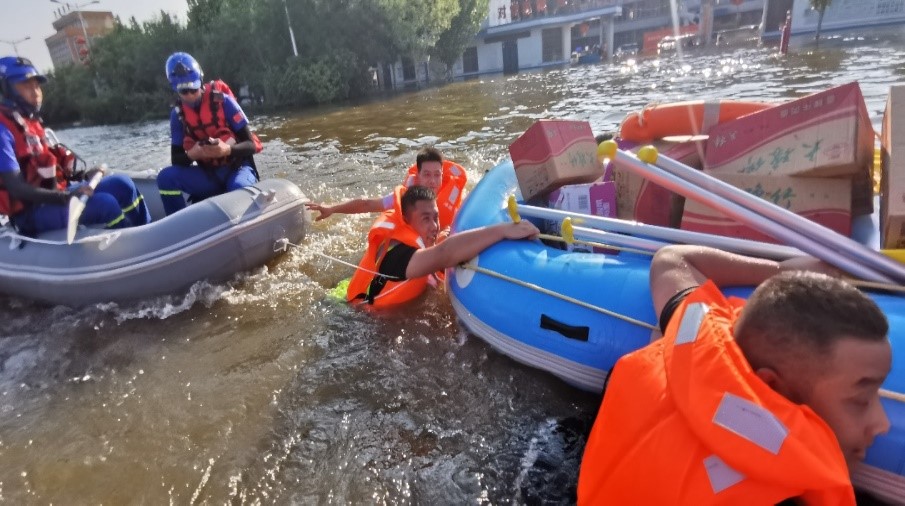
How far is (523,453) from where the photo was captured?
221cm

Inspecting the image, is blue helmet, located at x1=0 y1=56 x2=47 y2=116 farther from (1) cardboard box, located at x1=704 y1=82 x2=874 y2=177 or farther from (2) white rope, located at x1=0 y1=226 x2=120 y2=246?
(1) cardboard box, located at x1=704 y1=82 x2=874 y2=177

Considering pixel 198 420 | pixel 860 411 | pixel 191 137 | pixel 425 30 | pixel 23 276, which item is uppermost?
pixel 425 30

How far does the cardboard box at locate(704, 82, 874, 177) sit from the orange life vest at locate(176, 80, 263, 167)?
3794 mm

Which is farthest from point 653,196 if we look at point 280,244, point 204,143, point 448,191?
point 204,143

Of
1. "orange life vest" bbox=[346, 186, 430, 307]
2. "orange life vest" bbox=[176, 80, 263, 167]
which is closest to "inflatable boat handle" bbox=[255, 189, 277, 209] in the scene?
"orange life vest" bbox=[176, 80, 263, 167]

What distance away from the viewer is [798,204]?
92.5 inches

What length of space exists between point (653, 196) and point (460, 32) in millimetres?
28446

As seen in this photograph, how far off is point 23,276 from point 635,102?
1114cm

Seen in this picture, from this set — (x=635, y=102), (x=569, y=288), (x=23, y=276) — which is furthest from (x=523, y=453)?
(x=635, y=102)

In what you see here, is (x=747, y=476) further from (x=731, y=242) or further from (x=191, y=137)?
(x=191, y=137)

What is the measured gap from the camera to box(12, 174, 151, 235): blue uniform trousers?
4.05 meters

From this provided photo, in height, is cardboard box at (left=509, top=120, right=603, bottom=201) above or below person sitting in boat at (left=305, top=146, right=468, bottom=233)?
above

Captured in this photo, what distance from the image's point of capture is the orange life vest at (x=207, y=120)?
4.54 m

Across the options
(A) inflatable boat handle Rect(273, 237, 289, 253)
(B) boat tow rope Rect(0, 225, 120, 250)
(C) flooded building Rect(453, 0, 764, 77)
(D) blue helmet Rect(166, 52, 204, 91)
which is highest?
(C) flooded building Rect(453, 0, 764, 77)
